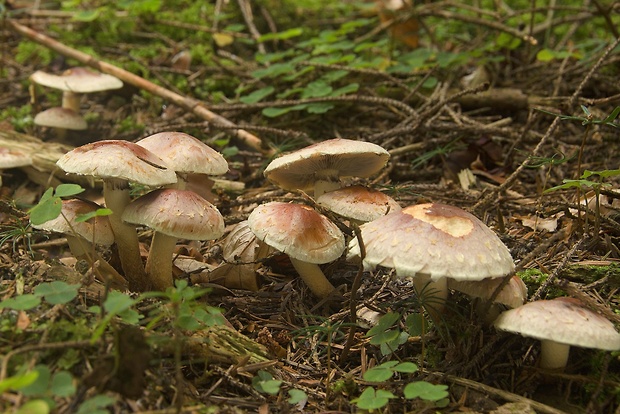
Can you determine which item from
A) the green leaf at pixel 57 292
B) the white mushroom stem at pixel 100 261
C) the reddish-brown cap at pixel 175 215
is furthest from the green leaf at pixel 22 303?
the white mushroom stem at pixel 100 261

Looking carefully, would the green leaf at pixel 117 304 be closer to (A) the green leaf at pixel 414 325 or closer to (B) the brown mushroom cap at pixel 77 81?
(A) the green leaf at pixel 414 325

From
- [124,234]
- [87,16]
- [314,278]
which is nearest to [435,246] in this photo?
[314,278]

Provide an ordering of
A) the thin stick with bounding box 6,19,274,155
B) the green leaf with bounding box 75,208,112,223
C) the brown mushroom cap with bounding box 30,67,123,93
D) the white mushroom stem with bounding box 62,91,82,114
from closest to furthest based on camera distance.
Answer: the green leaf with bounding box 75,208,112,223 → the thin stick with bounding box 6,19,274,155 → the brown mushroom cap with bounding box 30,67,123,93 → the white mushroom stem with bounding box 62,91,82,114

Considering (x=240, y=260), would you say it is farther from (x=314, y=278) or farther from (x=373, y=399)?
(x=373, y=399)

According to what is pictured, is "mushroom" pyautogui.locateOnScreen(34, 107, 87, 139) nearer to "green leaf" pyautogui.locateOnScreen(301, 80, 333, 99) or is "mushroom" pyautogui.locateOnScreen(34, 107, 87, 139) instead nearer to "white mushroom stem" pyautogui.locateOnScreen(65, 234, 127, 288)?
"green leaf" pyautogui.locateOnScreen(301, 80, 333, 99)

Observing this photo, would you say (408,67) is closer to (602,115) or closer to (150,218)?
(602,115)

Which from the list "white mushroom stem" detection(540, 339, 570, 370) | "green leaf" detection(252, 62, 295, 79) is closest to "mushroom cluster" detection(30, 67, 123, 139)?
"green leaf" detection(252, 62, 295, 79)
